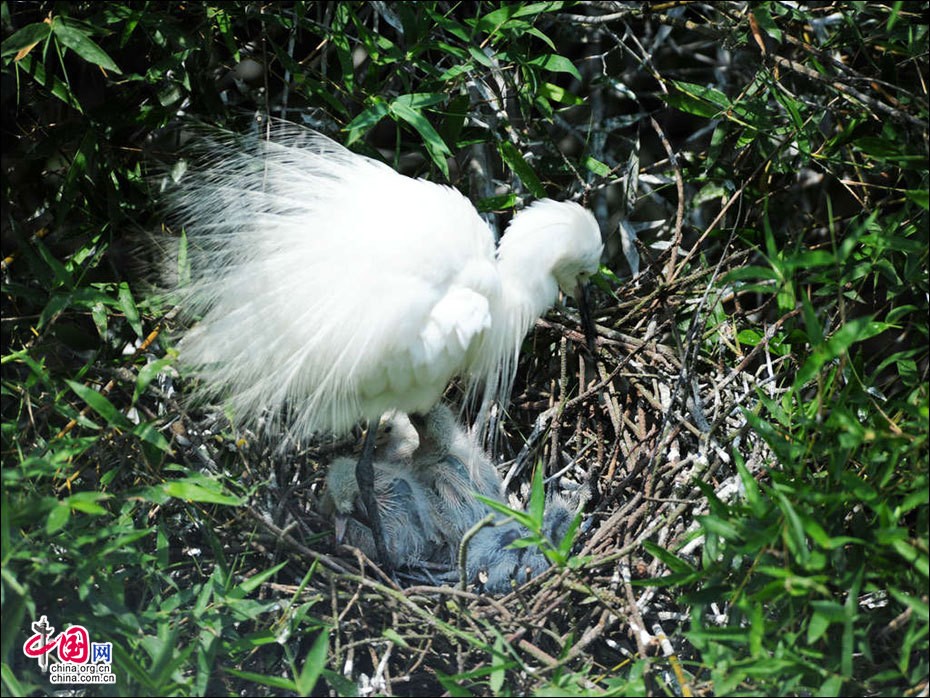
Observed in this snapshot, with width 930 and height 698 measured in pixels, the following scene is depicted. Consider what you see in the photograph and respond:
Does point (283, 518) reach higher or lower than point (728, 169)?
lower

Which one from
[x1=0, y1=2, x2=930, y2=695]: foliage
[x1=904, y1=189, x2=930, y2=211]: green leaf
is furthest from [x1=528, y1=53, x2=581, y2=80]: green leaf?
[x1=904, y1=189, x2=930, y2=211]: green leaf

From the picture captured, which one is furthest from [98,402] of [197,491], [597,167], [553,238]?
[597,167]

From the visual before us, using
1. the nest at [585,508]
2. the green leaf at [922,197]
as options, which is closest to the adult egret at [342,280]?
the nest at [585,508]

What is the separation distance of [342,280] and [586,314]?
757 millimetres

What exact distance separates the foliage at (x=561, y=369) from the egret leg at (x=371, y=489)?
16 cm

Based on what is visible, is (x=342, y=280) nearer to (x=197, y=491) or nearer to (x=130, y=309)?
(x=130, y=309)

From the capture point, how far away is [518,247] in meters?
2.32

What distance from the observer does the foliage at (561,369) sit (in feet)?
5.49

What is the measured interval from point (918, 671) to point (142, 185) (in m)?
1.93

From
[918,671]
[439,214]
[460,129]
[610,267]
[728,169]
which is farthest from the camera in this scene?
[610,267]

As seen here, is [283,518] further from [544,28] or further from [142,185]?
[544,28]

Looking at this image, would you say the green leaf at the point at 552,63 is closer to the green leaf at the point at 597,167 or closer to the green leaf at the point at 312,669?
the green leaf at the point at 597,167

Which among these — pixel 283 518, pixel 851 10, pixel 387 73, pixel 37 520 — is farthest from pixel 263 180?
pixel 851 10

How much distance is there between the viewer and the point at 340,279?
2.06m
